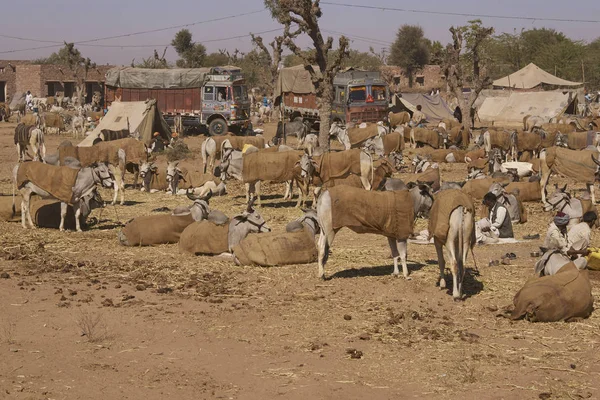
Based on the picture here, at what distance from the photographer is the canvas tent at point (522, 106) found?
146 ft

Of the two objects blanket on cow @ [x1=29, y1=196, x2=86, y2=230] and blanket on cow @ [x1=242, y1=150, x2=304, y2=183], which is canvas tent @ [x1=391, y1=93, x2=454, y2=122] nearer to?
blanket on cow @ [x1=242, y1=150, x2=304, y2=183]

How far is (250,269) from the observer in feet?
41.9

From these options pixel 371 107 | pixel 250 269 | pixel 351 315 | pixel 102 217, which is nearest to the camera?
pixel 351 315

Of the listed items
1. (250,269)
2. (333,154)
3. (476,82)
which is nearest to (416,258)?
(250,269)

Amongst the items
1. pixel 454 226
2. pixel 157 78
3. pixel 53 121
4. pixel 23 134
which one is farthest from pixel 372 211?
pixel 53 121

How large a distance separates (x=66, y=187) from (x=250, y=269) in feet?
16.7

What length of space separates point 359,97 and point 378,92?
1098 millimetres

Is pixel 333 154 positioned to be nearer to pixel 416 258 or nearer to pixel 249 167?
pixel 249 167

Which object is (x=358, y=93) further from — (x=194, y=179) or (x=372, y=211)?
(x=372, y=211)

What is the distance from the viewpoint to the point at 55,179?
16.0 m

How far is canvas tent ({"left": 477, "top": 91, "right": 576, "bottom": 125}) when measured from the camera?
4438cm

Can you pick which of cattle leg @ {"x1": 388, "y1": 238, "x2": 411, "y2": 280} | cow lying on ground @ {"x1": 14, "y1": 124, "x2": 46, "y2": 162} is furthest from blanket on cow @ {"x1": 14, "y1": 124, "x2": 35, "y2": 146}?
cattle leg @ {"x1": 388, "y1": 238, "x2": 411, "y2": 280}

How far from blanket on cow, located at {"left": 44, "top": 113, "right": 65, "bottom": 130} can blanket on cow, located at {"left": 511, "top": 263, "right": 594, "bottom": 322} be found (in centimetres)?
3536

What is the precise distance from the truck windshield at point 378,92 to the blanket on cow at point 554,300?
89.7ft
